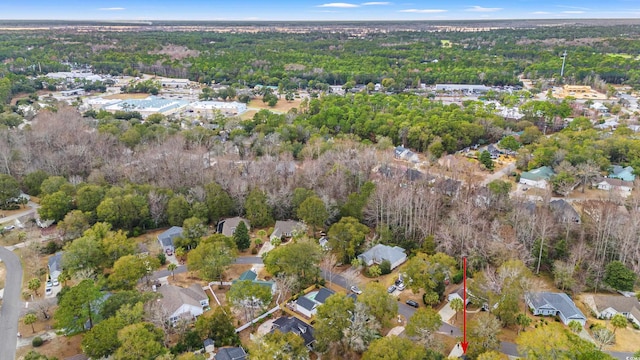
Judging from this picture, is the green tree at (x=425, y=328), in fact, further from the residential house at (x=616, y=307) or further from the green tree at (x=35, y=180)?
the green tree at (x=35, y=180)

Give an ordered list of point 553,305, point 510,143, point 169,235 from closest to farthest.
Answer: point 553,305 < point 169,235 < point 510,143

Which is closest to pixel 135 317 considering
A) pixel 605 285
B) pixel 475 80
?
pixel 605 285

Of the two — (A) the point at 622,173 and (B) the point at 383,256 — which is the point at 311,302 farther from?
(A) the point at 622,173

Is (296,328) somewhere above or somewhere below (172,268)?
below

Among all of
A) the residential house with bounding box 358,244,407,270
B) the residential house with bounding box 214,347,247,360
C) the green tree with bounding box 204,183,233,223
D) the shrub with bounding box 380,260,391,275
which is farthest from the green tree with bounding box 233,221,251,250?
the residential house with bounding box 214,347,247,360

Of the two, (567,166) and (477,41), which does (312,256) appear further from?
(477,41)

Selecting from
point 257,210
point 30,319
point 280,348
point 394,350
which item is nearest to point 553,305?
point 394,350

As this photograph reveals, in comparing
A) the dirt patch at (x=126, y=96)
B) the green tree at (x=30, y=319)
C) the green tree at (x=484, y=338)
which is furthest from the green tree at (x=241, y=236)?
the dirt patch at (x=126, y=96)

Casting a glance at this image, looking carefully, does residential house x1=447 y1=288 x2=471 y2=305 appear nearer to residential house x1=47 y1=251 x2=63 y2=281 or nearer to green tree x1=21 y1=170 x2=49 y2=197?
residential house x1=47 y1=251 x2=63 y2=281
